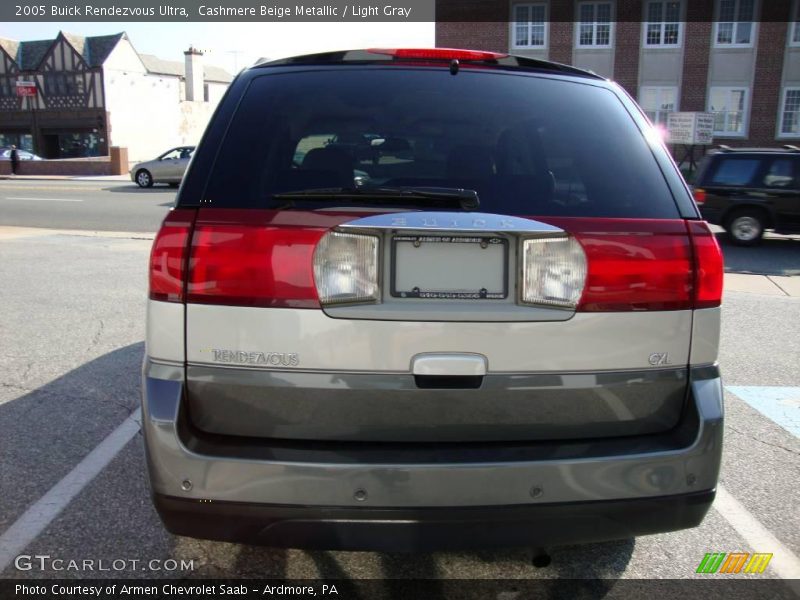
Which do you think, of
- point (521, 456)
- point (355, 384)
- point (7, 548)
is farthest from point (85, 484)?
point (521, 456)

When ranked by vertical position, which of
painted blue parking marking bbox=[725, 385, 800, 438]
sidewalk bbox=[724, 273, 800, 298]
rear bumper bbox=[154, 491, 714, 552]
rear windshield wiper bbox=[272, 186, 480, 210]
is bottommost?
painted blue parking marking bbox=[725, 385, 800, 438]

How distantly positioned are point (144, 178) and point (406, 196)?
83.0 feet

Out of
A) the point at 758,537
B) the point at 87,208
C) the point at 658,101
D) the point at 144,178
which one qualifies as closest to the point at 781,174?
Answer: the point at 758,537

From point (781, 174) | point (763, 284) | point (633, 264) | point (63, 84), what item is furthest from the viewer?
point (63, 84)

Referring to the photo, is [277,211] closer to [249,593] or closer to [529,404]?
[529,404]

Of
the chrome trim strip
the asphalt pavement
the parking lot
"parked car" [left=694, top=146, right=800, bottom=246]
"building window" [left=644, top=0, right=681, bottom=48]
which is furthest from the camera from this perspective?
"building window" [left=644, top=0, right=681, bottom=48]

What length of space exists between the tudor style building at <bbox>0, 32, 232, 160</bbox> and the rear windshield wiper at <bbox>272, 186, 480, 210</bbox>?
55.0 m

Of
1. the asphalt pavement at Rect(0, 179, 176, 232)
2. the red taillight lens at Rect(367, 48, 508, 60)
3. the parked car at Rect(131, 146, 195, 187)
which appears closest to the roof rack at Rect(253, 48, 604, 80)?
the red taillight lens at Rect(367, 48, 508, 60)

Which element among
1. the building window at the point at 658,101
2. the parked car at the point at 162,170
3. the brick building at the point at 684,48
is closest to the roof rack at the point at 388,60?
the parked car at the point at 162,170

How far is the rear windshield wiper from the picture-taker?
2.01 m

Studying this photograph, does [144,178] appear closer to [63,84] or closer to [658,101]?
[658,101]

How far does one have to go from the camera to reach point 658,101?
106 feet

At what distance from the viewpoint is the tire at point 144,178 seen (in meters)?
25.0

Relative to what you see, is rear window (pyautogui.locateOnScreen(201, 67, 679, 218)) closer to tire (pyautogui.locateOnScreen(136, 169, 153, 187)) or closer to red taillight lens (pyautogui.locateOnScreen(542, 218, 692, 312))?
red taillight lens (pyautogui.locateOnScreen(542, 218, 692, 312))
